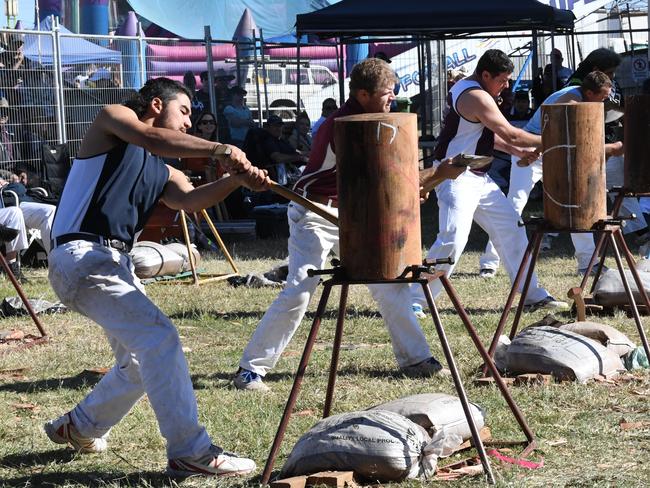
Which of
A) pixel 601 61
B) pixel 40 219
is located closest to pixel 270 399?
pixel 601 61

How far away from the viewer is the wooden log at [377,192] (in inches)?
182

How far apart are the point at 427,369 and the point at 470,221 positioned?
1.80 meters


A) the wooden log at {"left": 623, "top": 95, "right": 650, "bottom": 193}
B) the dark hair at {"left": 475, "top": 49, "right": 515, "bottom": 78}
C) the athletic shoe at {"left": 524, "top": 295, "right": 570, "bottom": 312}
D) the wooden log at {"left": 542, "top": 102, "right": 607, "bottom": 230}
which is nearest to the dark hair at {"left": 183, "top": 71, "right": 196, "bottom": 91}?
the athletic shoe at {"left": 524, "top": 295, "right": 570, "bottom": 312}

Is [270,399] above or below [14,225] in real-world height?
below

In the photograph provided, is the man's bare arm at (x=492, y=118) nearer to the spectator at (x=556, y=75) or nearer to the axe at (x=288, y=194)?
the axe at (x=288, y=194)

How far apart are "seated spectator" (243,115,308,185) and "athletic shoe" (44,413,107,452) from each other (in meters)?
9.68

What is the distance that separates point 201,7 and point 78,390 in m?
18.8

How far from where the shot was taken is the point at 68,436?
5.32 metres

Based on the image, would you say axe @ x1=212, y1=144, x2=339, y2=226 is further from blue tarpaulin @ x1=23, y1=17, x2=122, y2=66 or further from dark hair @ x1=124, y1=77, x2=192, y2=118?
blue tarpaulin @ x1=23, y1=17, x2=122, y2=66

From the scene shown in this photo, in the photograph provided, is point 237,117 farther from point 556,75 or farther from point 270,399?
point 270,399

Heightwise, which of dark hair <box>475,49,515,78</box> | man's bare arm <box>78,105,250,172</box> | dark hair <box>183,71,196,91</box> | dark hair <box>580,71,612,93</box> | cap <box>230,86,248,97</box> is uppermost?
dark hair <box>183,71,196,91</box>

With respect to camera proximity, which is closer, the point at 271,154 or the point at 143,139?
the point at 143,139

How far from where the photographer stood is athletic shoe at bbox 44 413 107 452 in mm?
5305

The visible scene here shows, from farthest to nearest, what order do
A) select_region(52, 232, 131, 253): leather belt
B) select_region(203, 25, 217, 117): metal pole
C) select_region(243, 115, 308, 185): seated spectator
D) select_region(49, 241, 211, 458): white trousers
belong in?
select_region(203, 25, 217, 117): metal pole
select_region(243, 115, 308, 185): seated spectator
select_region(52, 232, 131, 253): leather belt
select_region(49, 241, 211, 458): white trousers
